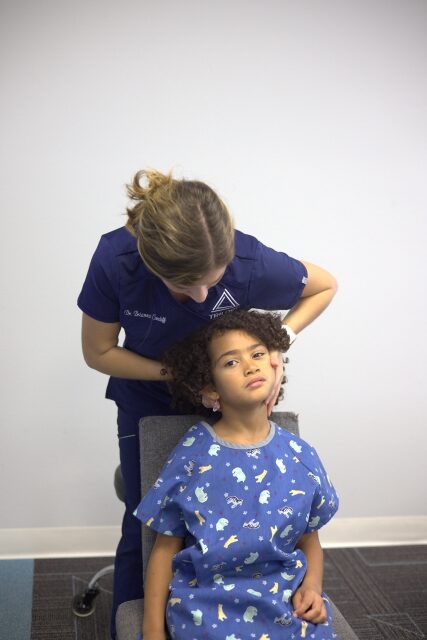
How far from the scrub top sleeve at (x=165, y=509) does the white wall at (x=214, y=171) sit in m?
1.05

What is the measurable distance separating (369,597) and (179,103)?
69.7 inches

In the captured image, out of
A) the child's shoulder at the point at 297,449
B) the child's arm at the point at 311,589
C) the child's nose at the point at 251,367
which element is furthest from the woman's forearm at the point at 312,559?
the child's nose at the point at 251,367

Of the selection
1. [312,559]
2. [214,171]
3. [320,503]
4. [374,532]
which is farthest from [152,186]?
[374,532]

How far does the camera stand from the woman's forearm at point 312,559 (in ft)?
5.19

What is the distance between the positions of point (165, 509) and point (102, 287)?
0.49m

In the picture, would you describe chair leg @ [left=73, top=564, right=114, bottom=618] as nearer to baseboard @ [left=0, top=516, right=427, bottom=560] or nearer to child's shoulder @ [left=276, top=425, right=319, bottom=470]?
baseboard @ [left=0, top=516, right=427, bottom=560]

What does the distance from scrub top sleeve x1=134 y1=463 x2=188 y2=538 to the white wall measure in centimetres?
105

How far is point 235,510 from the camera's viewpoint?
155 centimetres

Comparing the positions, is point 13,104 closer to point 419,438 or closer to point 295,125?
point 295,125

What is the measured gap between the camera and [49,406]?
8.38 feet

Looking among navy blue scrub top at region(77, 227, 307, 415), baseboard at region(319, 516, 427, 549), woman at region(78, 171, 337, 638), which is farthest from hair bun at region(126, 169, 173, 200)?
baseboard at region(319, 516, 427, 549)

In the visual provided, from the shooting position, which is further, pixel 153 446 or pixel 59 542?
pixel 59 542

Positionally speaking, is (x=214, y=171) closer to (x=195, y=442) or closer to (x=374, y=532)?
(x=195, y=442)

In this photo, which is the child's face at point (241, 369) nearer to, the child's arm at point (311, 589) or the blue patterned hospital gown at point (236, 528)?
the blue patterned hospital gown at point (236, 528)
